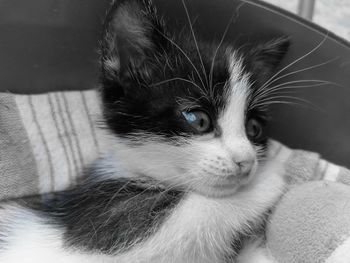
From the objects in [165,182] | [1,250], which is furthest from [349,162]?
[1,250]

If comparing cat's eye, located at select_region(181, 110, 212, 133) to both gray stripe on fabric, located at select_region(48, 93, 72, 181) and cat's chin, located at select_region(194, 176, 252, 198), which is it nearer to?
cat's chin, located at select_region(194, 176, 252, 198)

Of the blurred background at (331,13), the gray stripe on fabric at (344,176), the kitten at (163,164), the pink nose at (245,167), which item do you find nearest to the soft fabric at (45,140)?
the kitten at (163,164)

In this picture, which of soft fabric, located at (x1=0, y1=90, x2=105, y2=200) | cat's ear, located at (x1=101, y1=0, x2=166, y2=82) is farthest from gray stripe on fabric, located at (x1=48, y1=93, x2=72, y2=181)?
cat's ear, located at (x1=101, y1=0, x2=166, y2=82)

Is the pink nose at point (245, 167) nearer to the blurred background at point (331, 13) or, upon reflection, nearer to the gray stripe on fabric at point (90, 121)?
the gray stripe on fabric at point (90, 121)

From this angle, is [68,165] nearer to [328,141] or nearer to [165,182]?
[165,182]

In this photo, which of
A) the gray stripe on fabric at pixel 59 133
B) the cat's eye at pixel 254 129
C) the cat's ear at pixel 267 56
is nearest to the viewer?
the cat's eye at pixel 254 129
